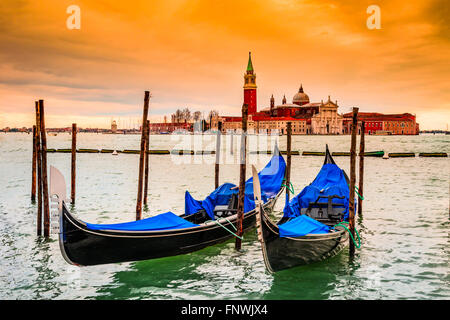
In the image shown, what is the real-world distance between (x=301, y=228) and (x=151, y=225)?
2239 mm

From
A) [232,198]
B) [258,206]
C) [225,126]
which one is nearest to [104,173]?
[232,198]

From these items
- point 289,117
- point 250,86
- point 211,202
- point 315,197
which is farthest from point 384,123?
point 211,202

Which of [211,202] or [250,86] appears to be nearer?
[211,202]

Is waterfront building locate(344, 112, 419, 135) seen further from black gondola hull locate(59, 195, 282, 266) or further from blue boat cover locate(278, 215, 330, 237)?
black gondola hull locate(59, 195, 282, 266)

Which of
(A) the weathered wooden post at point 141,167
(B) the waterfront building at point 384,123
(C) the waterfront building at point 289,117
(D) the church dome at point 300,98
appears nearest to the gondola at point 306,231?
(A) the weathered wooden post at point 141,167

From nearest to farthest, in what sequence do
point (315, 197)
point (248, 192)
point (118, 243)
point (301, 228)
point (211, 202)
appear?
1. point (118, 243)
2. point (301, 228)
3. point (315, 197)
4. point (211, 202)
5. point (248, 192)

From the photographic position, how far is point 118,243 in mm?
5957

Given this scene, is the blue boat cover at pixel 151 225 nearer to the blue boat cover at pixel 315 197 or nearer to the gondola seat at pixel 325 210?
the blue boat cover at pixel 315 197

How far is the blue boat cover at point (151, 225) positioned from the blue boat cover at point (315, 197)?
1.59 meters

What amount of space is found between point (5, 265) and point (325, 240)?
4912mm

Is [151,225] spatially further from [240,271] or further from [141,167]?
[141,167]

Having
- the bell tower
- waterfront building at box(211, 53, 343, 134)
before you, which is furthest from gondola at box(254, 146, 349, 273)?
the bell tower

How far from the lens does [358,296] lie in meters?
5.57

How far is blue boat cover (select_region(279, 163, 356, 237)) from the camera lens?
6414 mm
